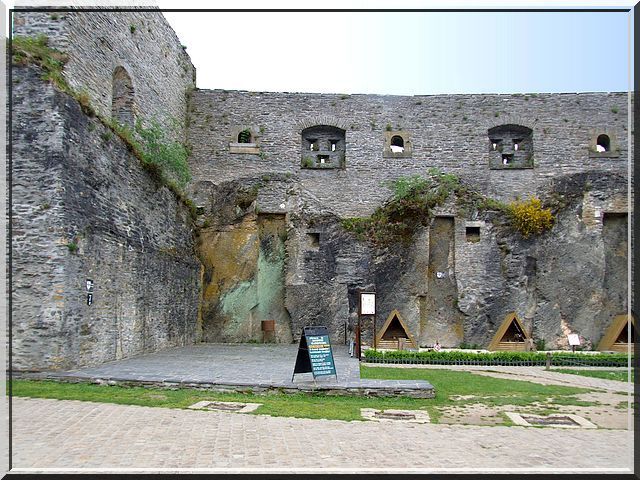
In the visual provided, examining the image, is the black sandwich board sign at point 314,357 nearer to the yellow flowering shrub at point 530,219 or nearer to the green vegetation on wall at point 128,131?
the green vegetation on wall at point 128,131

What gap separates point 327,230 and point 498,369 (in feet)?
28.5

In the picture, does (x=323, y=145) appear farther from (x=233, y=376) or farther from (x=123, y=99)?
(x=233, y=376)

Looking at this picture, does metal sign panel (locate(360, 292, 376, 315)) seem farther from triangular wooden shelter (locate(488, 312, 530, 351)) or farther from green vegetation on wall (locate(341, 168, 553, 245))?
green vegetation on wall (locate(341, 168, 553, 245))

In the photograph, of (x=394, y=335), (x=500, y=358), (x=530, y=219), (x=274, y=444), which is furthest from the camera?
(x=530, y=219)

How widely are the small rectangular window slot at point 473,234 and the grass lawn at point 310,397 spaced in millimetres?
10586

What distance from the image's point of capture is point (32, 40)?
13055mm

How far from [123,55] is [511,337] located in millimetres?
14707

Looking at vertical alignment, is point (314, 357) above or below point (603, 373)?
above

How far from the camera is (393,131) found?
1006 inches

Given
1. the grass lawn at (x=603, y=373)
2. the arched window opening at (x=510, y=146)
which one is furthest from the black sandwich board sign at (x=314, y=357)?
the arched window opening at (x=510, y=146)

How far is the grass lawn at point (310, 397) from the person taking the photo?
9094 mm

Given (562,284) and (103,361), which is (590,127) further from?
(103,361)

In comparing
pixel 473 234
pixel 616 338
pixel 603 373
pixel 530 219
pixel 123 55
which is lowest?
pixel 603 373

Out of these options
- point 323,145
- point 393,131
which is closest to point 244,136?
point 323,145
